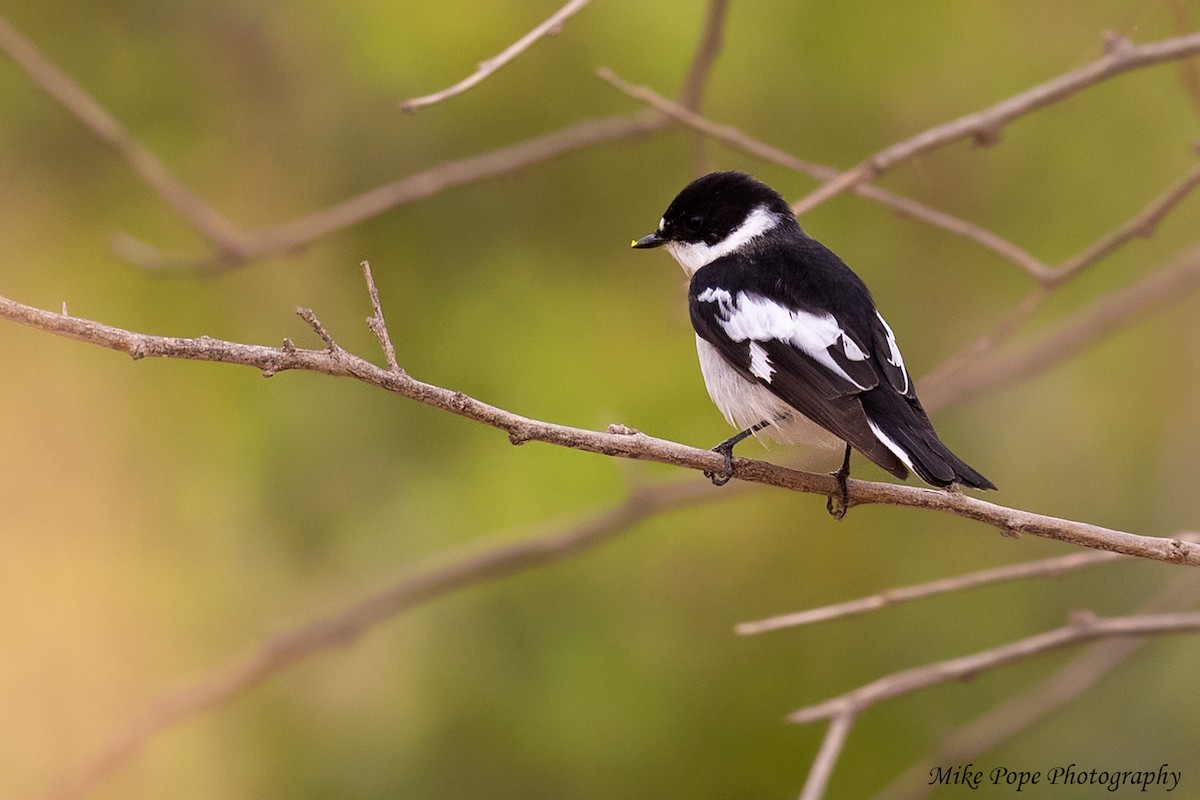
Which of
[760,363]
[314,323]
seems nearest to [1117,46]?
[760,363]

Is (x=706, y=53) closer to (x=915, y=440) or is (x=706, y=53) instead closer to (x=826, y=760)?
(x=915, y=440)

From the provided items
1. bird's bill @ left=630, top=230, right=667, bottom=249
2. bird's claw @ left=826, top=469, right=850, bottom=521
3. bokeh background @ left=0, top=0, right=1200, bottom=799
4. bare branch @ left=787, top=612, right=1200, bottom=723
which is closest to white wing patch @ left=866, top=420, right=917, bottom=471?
bird's claw @ left=826, top=469, right=850, bottom=521

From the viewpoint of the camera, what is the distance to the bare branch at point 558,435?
199 cm

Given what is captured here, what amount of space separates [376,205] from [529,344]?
936mm

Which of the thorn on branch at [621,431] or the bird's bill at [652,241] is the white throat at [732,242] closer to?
the bird's bill at [652,241]

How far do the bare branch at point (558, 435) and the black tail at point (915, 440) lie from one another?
0.04 metres

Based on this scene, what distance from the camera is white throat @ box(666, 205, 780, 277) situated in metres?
3.49

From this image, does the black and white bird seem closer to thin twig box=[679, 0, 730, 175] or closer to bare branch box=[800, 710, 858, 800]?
thin twig box=[679, 0, 730, 175]

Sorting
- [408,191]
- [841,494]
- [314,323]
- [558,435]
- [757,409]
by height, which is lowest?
[841,494]

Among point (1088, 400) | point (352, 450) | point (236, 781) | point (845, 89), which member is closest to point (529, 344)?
point (352, 450)

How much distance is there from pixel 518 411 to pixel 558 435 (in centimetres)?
211

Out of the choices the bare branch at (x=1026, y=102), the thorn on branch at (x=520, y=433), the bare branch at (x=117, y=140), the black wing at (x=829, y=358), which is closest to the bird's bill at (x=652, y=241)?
the black wing at (x=829, y=358)

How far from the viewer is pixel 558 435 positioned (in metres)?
2.20

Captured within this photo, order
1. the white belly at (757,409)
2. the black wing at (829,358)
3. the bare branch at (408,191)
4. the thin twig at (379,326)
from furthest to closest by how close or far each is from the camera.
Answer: the bare branch at (408,191) < the white belly at (757,409) < the black wing at (829,358) < the thin twig at (379,326)
